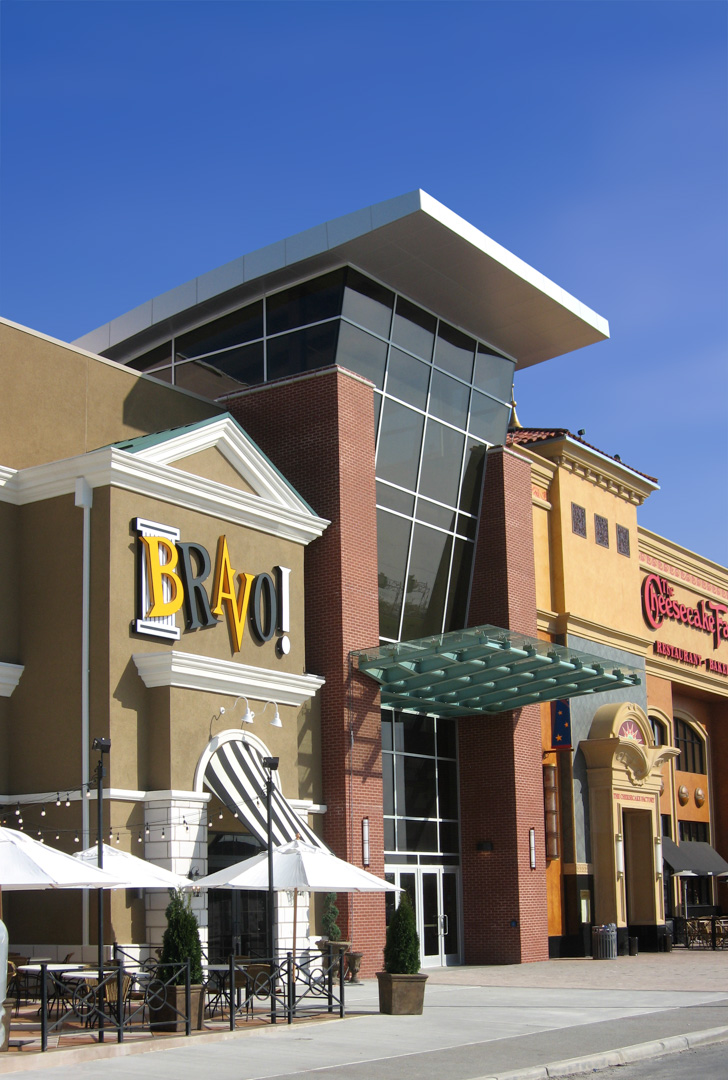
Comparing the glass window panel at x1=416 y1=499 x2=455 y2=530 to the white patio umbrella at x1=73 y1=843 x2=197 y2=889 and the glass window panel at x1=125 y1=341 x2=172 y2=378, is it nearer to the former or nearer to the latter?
the glass window panel at x1=125 y1=341 x2=172 y2=378

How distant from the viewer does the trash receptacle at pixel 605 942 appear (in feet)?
107

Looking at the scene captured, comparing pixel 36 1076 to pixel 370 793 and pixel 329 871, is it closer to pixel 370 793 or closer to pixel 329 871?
pixel 329 871

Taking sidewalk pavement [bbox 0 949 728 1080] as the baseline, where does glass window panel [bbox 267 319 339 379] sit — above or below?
above

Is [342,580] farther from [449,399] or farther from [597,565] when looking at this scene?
[597,565]

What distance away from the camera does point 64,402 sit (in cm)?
2527

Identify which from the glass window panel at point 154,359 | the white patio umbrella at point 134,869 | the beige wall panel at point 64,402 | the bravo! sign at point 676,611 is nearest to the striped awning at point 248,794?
the white patio umbrella at point 134,869

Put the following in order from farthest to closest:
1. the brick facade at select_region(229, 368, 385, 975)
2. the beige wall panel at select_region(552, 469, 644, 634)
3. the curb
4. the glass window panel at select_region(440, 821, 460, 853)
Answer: the beige wall panel at select_region(552, 469, 644, 634) → the glass window panel at select_region(440, 821, 460, 853) → the brick facade at select_region(229, 368, 385, 975) → the curb

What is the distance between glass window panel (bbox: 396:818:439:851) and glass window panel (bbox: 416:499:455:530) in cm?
732

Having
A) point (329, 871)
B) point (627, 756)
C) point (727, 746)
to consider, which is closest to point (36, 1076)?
point (329, 871)

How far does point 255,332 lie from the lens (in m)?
30.5

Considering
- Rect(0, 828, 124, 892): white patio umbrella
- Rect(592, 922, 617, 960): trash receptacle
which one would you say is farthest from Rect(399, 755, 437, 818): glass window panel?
Rect(0, 828, 124, 892): white patio umbrella

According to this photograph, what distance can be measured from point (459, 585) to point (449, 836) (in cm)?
632

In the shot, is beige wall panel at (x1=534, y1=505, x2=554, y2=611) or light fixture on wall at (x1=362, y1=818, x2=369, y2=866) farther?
beige wall panel at (x1=534, y1=505, x2=554, y2=611)

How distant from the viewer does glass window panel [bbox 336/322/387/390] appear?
2912 centimetres
